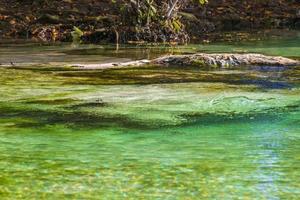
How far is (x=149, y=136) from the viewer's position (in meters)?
4.96

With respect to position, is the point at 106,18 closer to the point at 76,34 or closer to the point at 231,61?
the point at 76,34

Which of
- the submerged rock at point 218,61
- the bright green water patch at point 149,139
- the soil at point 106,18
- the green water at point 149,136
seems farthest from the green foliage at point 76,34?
the bright green water patch at point 149,139

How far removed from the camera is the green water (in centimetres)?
361

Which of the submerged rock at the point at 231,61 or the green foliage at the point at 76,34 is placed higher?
the submerged rock at the point at 231,61

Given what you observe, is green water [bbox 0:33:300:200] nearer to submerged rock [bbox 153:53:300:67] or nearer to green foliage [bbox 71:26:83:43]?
submerged rock [bbox 153:53:300:67]

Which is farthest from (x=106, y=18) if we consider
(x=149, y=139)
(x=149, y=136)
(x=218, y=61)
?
(x=149, y=139)

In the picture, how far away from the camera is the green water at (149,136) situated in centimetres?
361

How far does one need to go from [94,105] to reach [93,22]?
42.8 feet

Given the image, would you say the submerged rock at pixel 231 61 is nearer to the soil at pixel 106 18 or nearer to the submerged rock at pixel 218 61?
the submerged rock at pixel 218 61

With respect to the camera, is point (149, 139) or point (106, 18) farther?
point (106, 18)

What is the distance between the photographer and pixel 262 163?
4.07 meters

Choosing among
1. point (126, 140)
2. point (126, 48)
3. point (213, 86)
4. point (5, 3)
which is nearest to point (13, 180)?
point (126, 140)

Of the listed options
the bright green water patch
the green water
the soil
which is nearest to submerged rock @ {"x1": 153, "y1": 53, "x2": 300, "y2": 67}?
the green water

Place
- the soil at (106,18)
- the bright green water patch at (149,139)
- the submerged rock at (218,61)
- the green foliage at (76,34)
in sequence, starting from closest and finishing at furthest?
the bright green water patch at (149,139) < the submerged rock at (218,61) < the green foliage at (76,34) < the soil at (106,18)
